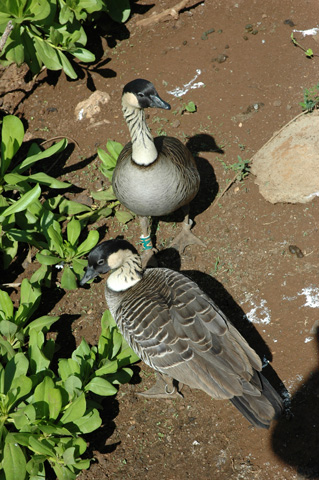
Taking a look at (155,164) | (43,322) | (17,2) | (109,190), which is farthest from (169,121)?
(43,322)

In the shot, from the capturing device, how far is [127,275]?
4.70 meters

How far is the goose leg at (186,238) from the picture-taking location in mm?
5527

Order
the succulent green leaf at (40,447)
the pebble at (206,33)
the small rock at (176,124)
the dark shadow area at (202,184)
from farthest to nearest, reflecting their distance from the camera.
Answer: the pebble at (206,33), the small rock at (176,124), the dark shadow area at (202,184), the succulent green leaf at (40,447)

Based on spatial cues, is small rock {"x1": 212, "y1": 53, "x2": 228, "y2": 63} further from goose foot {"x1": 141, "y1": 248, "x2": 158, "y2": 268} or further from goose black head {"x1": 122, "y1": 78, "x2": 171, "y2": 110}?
goose foot {"x1": 141, "y1": 248, "x2": 158, "y2": 268}

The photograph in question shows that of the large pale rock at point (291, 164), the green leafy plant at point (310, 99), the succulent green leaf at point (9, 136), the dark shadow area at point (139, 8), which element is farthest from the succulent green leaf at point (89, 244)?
the dark shadow area at point (139, 8)

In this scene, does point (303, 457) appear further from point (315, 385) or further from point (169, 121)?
point (169, 121)

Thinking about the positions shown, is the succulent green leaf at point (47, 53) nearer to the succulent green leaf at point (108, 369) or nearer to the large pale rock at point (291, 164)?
the large pale rock at point (291, 164)

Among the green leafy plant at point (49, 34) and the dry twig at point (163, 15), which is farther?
the dry twig at point (163, 15)

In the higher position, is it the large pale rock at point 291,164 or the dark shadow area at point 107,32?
the dark shadow area at point 107,32

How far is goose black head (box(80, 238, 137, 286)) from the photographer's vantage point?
4516 millimetres

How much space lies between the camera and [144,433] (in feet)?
14.6

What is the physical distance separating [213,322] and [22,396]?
1766 millimetres

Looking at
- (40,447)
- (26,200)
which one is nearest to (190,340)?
(40,447)

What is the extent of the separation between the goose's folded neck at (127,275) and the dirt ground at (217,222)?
2.63ft
